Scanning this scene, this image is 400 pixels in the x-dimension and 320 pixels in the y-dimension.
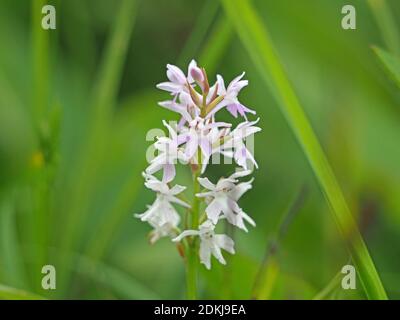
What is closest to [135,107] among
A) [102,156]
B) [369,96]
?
[102,156]

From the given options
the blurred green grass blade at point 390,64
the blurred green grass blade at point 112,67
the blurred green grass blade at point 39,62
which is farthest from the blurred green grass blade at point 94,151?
→ the blurred green grass blade at point 390,64

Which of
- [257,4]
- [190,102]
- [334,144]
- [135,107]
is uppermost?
[257,4]

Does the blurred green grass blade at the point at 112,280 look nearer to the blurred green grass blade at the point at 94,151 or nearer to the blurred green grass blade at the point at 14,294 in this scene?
the blurred green grass blade at the point at 94,151

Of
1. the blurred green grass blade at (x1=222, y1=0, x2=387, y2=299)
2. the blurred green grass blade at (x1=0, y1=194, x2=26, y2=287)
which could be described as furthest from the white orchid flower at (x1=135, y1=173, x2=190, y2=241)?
the blurred green grass blade at (x1=0, y1=194, x2=26, y2=287)

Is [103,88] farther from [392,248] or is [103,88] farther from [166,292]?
[392,248]

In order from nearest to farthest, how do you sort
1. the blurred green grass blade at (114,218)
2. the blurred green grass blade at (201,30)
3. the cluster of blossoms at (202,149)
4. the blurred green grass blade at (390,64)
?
the cluster of blossoms at (202,149)
the blurred green grass blade at (390,64)
the blurred green grass blade at (114,218)
the blurred green grass blade at (201,30)

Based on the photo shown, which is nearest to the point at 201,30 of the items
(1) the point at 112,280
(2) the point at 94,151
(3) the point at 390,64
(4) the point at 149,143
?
(4) the point at 149,143

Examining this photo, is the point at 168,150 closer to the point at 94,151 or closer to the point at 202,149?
the point at 202,149
